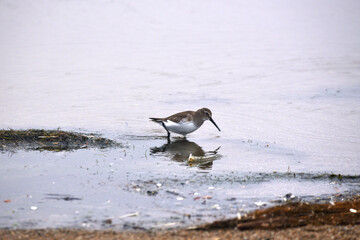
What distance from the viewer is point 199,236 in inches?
259

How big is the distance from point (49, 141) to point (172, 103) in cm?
572

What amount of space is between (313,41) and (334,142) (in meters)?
16.2

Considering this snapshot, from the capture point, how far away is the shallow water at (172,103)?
8.29 meters

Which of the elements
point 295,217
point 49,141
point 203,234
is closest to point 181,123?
point 49,141

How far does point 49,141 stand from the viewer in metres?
11.2

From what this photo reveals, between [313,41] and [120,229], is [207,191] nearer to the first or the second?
[120,229]

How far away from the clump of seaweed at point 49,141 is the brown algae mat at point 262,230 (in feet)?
13.8

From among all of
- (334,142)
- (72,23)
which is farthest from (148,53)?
(334,142)

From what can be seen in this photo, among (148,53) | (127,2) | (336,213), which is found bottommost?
(336,213)

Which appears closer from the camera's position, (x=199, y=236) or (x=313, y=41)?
(x=199, y=236)

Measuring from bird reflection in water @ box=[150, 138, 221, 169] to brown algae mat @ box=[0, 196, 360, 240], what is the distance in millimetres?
3113

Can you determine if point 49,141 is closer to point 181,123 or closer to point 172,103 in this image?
point 181,123

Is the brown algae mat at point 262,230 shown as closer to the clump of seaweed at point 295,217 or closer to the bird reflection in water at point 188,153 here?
the clump of seaweed at point 295,217

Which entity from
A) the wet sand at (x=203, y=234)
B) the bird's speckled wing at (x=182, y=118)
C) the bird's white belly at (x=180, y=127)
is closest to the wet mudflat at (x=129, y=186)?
the wet sand at (x=203, y=234)
